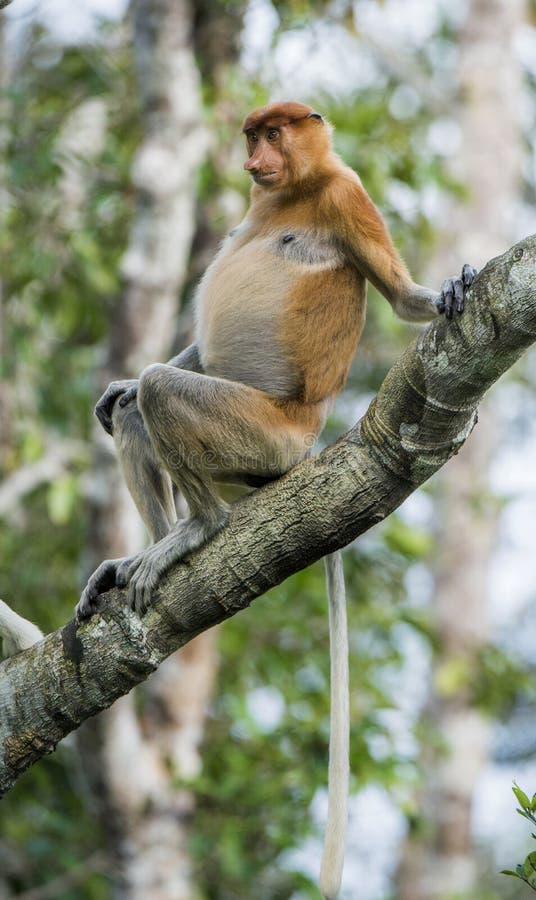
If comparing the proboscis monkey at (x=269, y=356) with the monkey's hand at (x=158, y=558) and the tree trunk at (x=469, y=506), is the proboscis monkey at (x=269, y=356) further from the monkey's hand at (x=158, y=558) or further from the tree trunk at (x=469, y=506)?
the tree trunk at (x=469, y=506)

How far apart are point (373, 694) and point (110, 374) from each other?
1.86m

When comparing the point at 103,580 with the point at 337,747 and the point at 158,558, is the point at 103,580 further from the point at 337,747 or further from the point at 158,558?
the point at 337,747

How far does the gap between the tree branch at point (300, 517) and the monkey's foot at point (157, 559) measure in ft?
0.11

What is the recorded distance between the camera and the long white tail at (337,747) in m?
2.55

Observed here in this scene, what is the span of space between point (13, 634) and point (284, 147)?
1.39 m

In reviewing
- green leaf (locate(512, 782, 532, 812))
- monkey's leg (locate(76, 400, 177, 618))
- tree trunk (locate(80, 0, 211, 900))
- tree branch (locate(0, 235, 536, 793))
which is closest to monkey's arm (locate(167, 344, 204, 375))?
monkey's leg (locate(76, 400, 177, 618))

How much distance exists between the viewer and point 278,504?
8.13 ft

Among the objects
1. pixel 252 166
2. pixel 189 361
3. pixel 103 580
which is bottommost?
pixel 103 580

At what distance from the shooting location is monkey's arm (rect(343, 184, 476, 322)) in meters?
2.87

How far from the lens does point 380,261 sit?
2973 millimetres

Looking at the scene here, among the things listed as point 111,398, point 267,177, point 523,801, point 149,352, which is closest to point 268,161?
point 267,177

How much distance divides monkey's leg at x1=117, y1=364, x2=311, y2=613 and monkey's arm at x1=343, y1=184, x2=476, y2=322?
405mm

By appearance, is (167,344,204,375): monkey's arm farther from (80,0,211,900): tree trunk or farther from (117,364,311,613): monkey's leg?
(80,0,211,900): tree trunk

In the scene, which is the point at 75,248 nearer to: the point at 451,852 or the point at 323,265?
the point at 323,265
